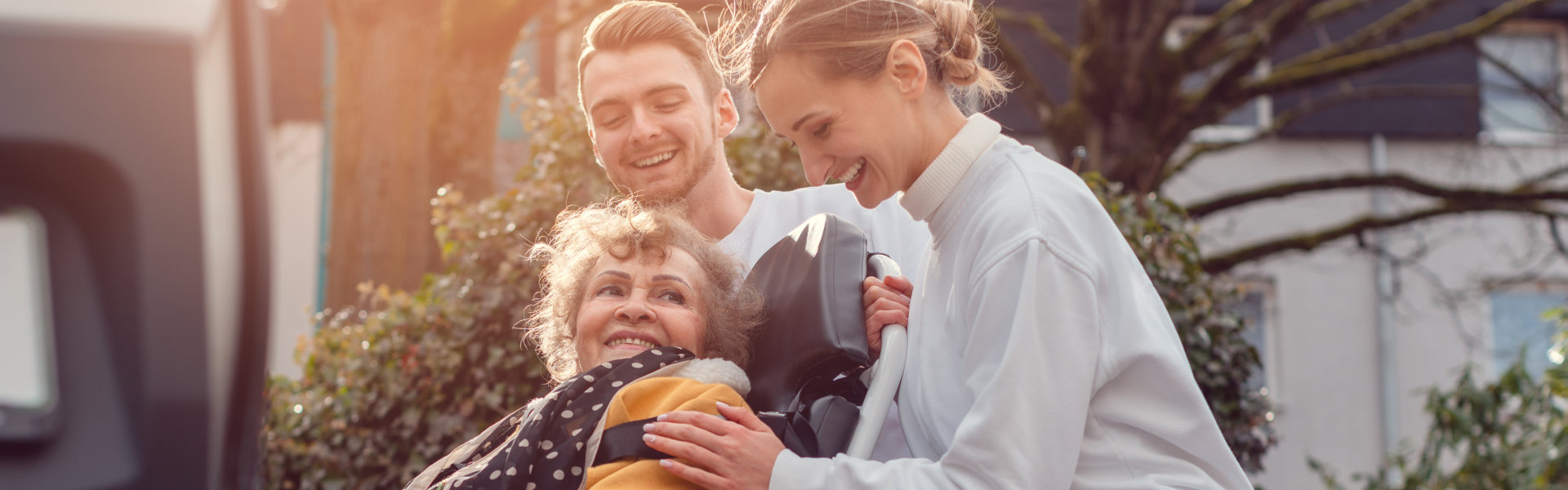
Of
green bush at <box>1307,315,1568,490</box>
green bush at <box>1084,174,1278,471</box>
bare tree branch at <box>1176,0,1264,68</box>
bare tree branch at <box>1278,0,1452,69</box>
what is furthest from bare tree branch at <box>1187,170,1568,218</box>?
green bush at <box>1084,174,1278,471</box>

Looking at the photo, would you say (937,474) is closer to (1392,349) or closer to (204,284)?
(204,284)

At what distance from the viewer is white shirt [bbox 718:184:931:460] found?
2.84 meters

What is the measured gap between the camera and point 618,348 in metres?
2.32

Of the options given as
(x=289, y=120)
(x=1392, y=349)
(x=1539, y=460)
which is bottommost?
(x=1392, y=349)

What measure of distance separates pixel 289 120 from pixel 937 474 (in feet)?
38.7

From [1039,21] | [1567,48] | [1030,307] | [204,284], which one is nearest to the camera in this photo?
[204,284]

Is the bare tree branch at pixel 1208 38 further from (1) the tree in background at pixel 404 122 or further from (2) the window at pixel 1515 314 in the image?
(2) the window at pixel 1515 314

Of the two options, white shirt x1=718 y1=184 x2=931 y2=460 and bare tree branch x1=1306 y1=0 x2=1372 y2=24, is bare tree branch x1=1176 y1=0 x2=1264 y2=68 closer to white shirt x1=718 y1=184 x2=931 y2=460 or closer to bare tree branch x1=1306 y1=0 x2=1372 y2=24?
bare tree branch x1=1306 y1=0 x2=1372 y2=24

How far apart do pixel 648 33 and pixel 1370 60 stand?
279 inches

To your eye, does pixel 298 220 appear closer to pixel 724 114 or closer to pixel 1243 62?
pixel 1243 62

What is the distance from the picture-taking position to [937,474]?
1.69m

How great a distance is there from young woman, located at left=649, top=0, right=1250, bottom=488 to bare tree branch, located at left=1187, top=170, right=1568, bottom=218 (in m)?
6.77

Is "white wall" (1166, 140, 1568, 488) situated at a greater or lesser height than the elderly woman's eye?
lesser

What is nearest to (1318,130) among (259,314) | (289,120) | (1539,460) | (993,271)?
(1539,460)
